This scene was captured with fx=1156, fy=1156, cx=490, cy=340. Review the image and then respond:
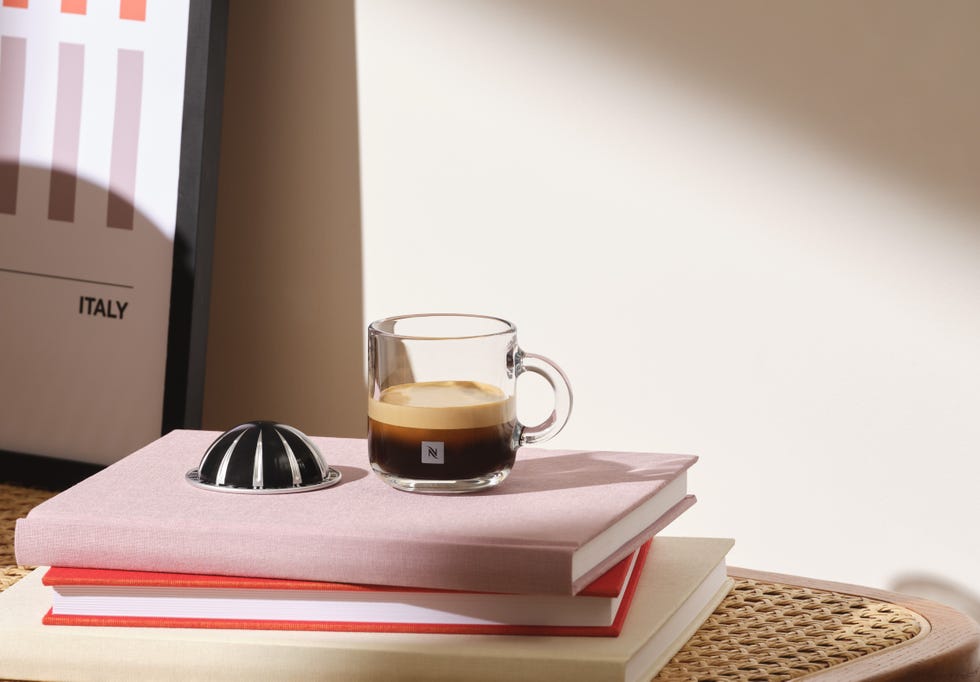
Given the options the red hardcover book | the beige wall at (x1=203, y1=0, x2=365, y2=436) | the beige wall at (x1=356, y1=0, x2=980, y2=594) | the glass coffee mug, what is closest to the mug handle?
the glass coffee mug

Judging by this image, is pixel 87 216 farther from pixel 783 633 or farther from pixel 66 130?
pixel 783 633

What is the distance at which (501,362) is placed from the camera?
663 mm

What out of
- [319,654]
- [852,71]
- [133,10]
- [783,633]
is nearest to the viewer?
[319,654]

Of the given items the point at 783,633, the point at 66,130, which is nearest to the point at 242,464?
the point at 783,633

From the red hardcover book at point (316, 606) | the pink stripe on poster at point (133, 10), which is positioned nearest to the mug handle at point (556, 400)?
the red hardcover book at point (316, 606)

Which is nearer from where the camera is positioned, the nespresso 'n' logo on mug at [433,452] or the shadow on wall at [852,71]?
the nespresso 'n' logo on mug at [433,452]

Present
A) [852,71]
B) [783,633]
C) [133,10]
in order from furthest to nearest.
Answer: [133,10]
[852,71]
[783,633]

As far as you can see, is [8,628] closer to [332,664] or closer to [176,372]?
[332,664]

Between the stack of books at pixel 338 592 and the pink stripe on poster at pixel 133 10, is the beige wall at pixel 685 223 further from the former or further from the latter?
the stack of books at pixel 338 592

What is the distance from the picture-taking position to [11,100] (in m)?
0.97

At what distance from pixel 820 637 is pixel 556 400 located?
204 millimetres

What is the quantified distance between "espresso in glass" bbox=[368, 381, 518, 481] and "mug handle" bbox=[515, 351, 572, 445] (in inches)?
1.0

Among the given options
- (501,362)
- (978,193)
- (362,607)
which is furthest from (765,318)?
(362,607)

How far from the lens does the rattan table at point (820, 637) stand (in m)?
0.61
